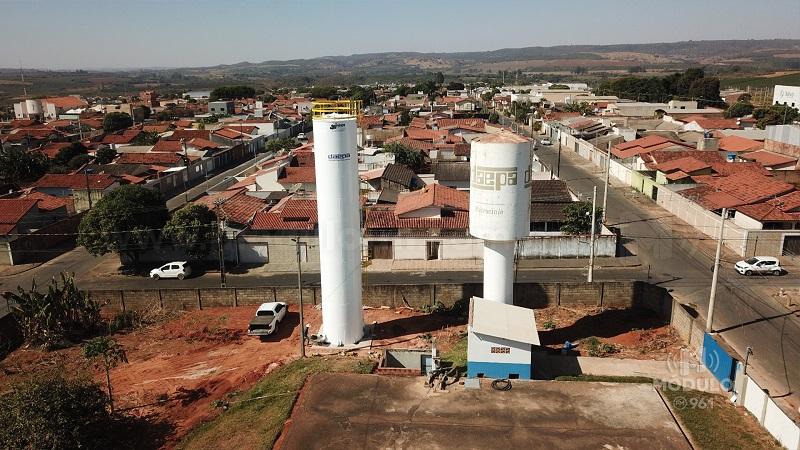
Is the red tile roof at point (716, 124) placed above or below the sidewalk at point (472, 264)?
above

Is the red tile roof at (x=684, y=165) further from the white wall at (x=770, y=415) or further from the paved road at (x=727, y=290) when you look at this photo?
the white wall at (x=770, y=415)

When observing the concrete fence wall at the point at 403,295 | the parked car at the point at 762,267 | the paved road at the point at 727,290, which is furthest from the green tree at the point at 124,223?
the parked car at the point at 762,267

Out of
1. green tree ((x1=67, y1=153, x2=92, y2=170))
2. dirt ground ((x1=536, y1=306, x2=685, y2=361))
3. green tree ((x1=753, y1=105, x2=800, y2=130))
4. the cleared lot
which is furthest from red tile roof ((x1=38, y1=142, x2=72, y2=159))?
green tree ((x1=753, y1=105, x2=800, y2=130))

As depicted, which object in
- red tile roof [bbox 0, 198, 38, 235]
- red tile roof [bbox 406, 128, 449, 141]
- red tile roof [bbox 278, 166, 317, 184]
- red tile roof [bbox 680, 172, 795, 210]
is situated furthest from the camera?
red tile roof [bbox 406, 128, 449, 141]

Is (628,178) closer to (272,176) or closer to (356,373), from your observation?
(272,176)

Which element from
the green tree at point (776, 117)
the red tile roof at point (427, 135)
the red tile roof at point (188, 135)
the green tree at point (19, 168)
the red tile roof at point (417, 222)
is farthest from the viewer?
the green tree at point (776, 117)

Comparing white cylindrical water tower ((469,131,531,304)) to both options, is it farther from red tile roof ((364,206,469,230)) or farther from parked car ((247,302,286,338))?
red tile roof ((364,206,469,230))
